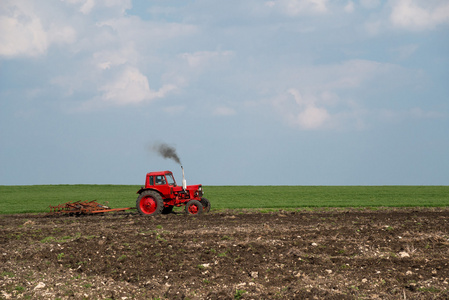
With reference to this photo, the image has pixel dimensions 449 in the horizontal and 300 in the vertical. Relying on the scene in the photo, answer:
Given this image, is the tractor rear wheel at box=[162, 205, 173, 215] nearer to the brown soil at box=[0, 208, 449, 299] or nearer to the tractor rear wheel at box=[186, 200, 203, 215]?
the tractor rear wheel at box=[186, 200, 203, 215]

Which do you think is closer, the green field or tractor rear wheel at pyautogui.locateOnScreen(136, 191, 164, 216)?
tractor rear wheel at pyautogui.locateOnScreen(136, 191, 164, 216)

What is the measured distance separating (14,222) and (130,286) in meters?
12.8

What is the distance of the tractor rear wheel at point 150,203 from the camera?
21.7 m

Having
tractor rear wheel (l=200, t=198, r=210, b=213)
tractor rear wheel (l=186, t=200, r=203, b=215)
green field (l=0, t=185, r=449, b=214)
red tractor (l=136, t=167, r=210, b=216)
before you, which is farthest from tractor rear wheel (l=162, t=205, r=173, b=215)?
green field (l=0, t=185, r=449, b=214)

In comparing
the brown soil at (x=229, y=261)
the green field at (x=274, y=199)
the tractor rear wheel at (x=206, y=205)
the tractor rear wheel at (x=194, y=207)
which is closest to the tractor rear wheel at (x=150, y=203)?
the tractor rear wheel at (x=194, y=207)

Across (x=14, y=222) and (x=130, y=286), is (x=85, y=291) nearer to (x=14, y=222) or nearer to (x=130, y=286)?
(x=130, y=286)

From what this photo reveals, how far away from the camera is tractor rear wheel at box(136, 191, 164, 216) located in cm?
2172

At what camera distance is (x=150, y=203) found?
21953 millimetres

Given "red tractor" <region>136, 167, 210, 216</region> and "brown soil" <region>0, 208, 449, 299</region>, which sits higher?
"red tractor" <region>136, 167, 210, 216</region>

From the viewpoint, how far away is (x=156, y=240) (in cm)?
1454

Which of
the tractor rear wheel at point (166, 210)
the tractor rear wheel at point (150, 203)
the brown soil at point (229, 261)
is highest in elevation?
the tractor rear wheel at point (150, 203)

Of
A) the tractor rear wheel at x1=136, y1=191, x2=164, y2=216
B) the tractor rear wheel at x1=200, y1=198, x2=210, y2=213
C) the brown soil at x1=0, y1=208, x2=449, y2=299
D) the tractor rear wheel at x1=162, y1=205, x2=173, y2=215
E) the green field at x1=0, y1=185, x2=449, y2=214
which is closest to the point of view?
the brown soil at x1=0, y1=208, x2=449, y2=299

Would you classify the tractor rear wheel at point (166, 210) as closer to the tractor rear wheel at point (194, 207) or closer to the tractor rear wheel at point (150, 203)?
the tractor rear wheel at point (150, 203)

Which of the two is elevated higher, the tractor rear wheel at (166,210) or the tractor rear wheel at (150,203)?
the tractor rear wheel at (150,203)
